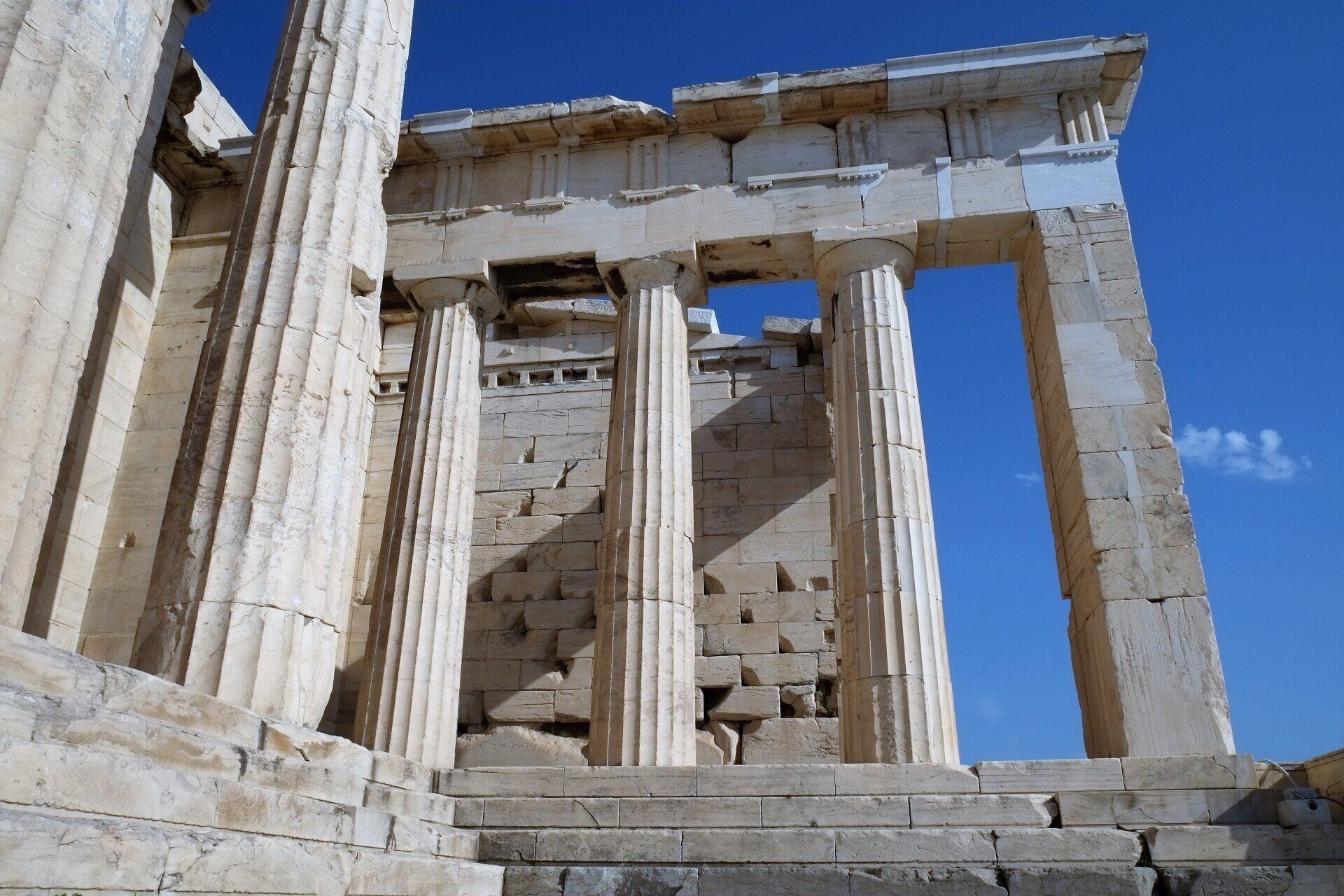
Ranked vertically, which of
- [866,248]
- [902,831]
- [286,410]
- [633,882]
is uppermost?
[866,248]

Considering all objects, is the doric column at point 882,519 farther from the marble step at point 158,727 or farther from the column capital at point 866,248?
the marble step at point 158,727

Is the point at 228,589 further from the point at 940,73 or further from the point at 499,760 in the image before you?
the point at 940,73

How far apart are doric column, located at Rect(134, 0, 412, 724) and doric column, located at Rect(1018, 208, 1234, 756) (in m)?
8.28

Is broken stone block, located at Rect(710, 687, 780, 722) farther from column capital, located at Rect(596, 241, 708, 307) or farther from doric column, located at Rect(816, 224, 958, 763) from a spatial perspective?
column capital, located at Rect(596, 241, 708, 307)

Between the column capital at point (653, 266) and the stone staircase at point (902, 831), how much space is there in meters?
7.00

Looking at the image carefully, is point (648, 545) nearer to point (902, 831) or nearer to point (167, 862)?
point (902, 831)

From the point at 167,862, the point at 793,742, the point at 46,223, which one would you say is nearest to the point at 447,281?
the point at 793,742

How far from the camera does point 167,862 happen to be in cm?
489

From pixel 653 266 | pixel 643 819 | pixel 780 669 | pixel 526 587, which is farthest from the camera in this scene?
pixel 526 587

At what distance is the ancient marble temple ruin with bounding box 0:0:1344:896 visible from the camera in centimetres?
645

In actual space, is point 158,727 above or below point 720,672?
below

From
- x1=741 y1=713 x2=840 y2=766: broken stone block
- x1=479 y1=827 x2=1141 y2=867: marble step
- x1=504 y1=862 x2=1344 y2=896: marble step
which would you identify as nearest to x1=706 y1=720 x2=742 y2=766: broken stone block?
x1=741 y1=713 x2=840 y2=766: broken stone block

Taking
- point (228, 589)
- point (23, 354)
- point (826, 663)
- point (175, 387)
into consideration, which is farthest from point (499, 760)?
point (23, 354)

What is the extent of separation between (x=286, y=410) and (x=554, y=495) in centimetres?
989
